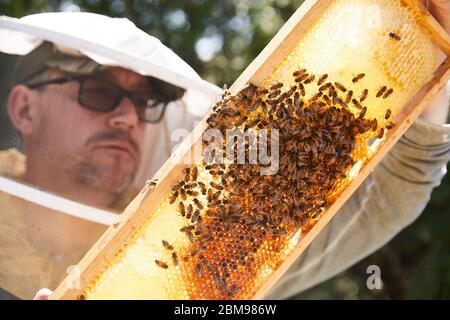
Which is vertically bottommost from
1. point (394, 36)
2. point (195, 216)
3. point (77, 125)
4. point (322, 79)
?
point (195, 216)

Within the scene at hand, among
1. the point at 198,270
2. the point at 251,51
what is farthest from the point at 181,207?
the point at 251,51

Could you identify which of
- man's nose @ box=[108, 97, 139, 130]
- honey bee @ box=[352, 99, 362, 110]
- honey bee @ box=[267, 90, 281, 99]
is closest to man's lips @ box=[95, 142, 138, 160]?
man's nose @ box=[108, 97, 139, 130]

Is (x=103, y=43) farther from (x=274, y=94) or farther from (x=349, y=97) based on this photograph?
(x=349, y=97)

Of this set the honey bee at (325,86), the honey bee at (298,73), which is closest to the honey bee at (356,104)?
the honey bee at (325,86)

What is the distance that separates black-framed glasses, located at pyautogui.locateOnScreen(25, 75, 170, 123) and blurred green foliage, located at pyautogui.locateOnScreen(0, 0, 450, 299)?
3.80m

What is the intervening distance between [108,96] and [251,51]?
4.41m

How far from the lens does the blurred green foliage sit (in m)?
6.80

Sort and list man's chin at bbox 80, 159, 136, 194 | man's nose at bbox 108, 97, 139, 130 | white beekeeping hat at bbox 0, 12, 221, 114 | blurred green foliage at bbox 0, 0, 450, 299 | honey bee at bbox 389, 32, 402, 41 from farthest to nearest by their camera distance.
→ 1. blurred green foliage at bbox 0, 0, 450, 299
2. man's nose at bbox 108, 97, 139, 130
3. man's chin at bbox 80, 159, 136, 194
4. white beekeeping hat at bbox 0, 12, 221, 114
5. honey bee at bbox 389, 32, 402, 41

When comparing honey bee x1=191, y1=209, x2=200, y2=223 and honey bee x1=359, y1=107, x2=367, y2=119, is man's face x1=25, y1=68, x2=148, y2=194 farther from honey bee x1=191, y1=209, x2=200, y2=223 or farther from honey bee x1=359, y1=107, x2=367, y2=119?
honey bee x1=359, y1=107, x2=367, y2=119

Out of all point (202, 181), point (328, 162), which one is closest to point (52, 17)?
point (202, 181)

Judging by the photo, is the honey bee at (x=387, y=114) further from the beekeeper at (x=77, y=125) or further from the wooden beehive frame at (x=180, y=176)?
the beekeeper at (x=77, y=125)

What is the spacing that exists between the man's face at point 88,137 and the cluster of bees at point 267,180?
115cm

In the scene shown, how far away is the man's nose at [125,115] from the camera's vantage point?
3.28 meters

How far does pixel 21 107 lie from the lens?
321 centimetres
